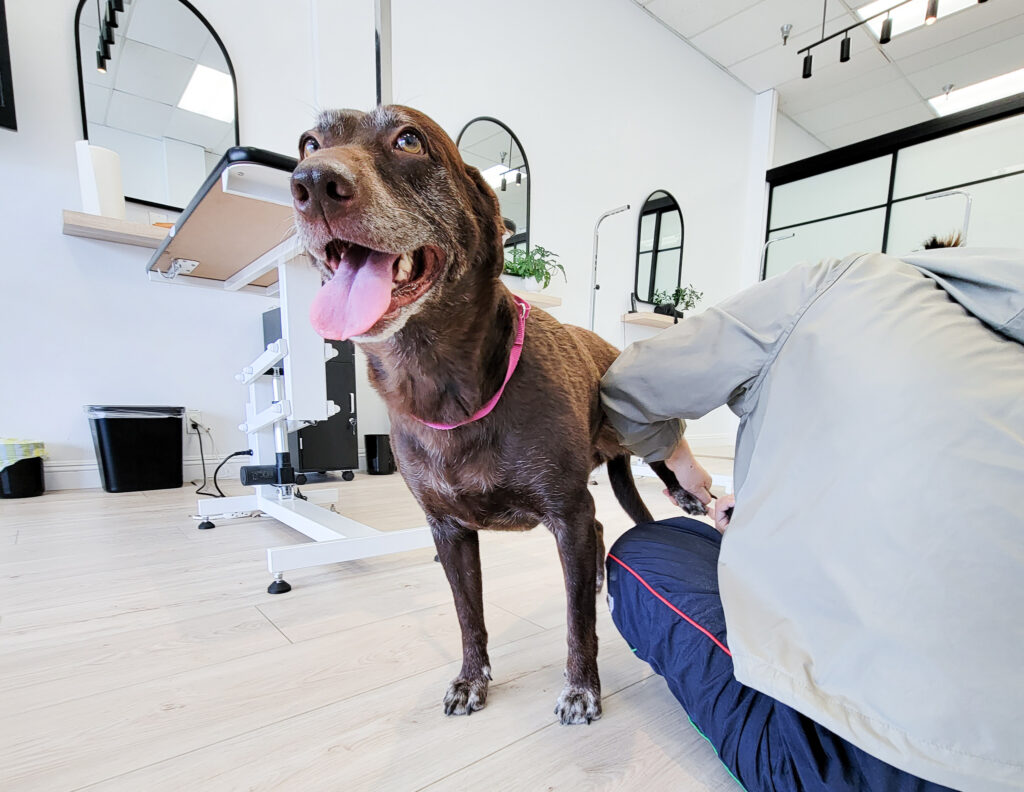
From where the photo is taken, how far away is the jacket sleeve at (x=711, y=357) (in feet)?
2.37

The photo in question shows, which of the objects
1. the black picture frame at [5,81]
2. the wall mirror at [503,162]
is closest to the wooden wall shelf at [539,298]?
the wall mirror at [503,162]

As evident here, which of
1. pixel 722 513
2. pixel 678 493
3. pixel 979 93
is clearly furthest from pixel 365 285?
pixel 979 93

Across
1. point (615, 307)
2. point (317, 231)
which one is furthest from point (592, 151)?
point (317, 231)

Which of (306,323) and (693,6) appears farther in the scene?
(693,6)

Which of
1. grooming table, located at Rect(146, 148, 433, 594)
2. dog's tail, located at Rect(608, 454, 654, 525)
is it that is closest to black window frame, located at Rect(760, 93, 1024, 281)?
dog's tail, located at Rect(608, 454, 654, 525)

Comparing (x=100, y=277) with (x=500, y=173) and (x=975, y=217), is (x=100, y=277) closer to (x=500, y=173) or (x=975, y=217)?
(x=500, y=173)

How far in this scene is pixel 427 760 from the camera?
2.60 ft

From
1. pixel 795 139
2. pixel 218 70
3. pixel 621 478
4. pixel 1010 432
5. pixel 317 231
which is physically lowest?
pixel 621 478

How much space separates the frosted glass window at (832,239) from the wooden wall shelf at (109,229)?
5593mm

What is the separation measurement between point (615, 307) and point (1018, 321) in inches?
175

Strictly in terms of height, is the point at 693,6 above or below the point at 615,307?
above

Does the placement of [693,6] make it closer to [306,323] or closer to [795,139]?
[795,139]

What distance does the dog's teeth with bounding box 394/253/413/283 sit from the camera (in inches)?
29.0

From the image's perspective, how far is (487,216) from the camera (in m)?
0.88
